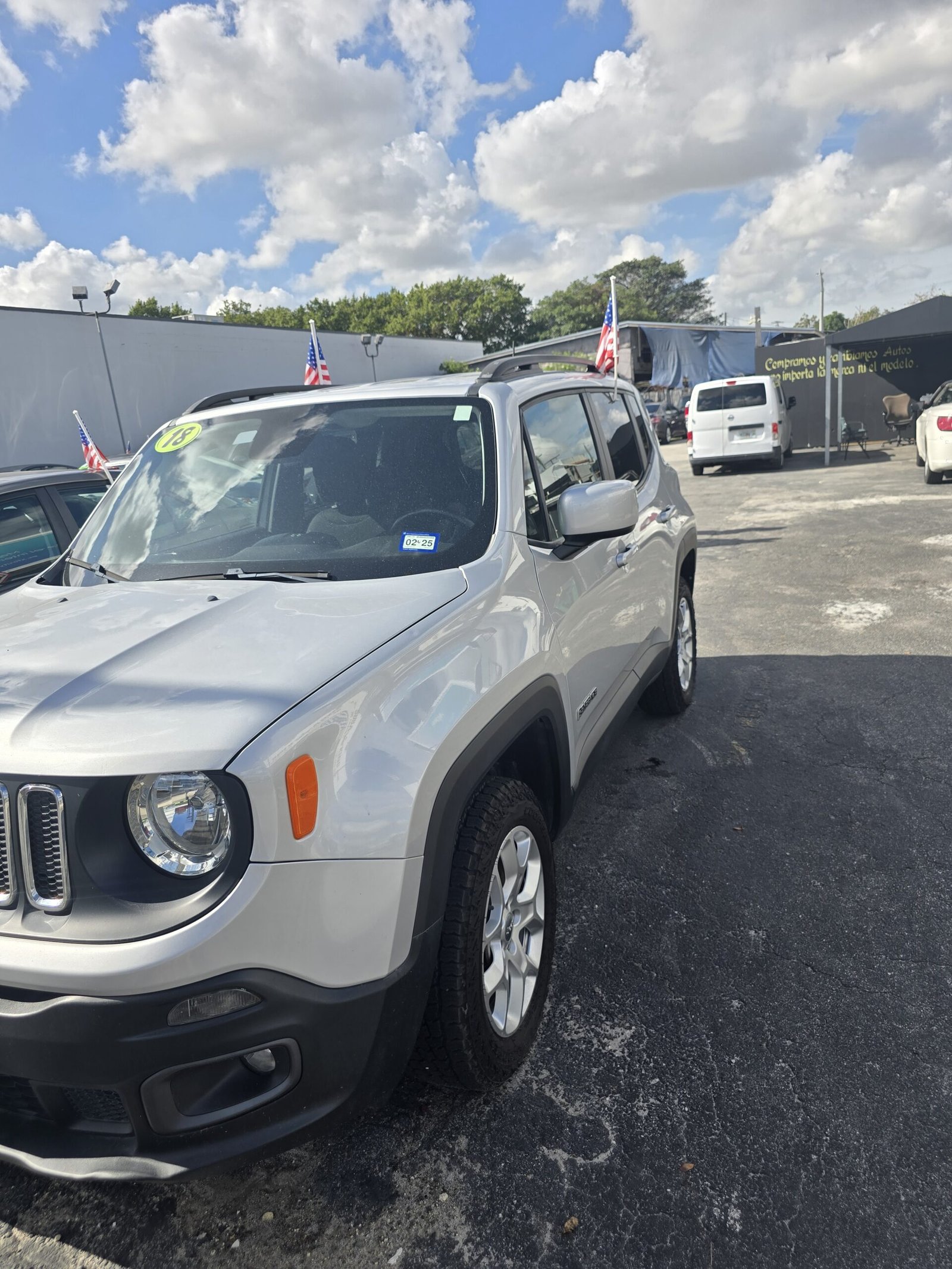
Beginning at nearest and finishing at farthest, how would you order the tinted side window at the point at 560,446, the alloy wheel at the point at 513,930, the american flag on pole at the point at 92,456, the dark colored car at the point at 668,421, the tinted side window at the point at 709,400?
1. the alloy wheel at the point at 513,930
2. the tinted side window at the point at 560,446
3. the american flag on pole at the point at 92,456
4. the tinted side window at the point at 709,400
5. the dark colored car at the point at 668,421

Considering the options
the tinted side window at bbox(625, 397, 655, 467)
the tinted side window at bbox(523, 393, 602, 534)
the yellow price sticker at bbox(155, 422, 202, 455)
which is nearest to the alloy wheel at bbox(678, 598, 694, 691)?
the tinted side window at bbox(625, 397, 655, 467)

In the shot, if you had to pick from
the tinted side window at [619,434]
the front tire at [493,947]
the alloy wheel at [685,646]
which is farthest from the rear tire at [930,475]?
the front tire at [493,947]

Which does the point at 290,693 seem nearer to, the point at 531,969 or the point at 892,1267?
the point at 531,969

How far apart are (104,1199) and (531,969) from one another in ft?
3.93

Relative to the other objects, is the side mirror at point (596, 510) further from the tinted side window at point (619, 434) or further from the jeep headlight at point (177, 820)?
the jeep headlight at point (177, 820)

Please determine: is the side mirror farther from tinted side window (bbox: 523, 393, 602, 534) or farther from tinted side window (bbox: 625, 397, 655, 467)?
tinted side window (bbox: 625, 397, 655, 467)

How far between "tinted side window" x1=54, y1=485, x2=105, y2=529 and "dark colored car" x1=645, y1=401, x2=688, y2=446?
2549 cm

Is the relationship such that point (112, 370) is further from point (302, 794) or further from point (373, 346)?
point (302, 794)

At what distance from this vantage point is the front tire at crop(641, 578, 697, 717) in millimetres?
4801

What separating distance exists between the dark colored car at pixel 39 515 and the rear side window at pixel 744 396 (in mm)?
15240

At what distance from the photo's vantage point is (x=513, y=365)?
3484mm

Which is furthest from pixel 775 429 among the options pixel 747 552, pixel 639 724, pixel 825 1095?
pixel 825 1095

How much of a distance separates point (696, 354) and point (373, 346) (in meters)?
14.4

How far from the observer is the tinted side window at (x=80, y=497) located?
5395 millimetres
